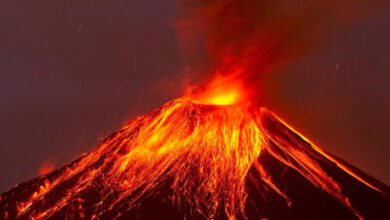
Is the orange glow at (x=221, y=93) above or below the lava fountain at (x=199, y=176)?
above

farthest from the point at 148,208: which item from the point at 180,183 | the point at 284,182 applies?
the point at 284,182

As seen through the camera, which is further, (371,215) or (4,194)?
(4,194)

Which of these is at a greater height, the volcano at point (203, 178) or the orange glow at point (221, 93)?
the orange glow at point (221, 93)

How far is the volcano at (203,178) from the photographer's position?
6941 millimetres

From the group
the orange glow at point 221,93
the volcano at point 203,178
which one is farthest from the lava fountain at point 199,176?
the orange glow at point 221,93

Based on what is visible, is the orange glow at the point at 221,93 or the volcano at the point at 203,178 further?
the orange glow at the point at 221,93

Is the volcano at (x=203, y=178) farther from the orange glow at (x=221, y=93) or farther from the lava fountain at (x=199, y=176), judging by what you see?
the orange glow at (x=221, y=93)

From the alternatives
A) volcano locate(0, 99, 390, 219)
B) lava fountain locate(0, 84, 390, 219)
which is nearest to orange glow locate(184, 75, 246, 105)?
lava fountain locate(0, 84, 390, 219)

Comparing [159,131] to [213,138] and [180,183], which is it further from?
[180,183]

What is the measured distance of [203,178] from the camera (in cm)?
797

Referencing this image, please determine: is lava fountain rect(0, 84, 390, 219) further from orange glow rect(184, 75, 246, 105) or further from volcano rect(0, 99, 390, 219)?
orange glow rect(184, 75, 246, 105)

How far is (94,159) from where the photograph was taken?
9141mm

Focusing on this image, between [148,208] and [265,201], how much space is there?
A: 206 cm

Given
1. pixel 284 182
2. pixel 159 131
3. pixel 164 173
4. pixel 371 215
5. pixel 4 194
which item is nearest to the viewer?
pixel 371 215
